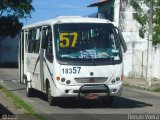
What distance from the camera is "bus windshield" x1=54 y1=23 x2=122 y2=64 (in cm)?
1589

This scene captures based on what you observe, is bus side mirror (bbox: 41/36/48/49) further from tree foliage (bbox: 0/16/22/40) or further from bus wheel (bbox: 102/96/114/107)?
tree foliage (bbox: 0/16/22/40)

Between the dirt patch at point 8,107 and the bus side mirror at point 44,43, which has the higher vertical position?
the bus side mirror at point 44,43

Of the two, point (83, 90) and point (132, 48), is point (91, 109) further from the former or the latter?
point (132, 48)

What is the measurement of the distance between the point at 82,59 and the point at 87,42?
2.16ft

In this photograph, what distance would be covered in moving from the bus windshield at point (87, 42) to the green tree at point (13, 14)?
46.1m

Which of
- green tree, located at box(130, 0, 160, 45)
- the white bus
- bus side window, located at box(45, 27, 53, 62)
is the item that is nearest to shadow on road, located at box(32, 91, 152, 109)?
the white bus

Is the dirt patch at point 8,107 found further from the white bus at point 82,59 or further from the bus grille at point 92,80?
the bus grille at point 92,80

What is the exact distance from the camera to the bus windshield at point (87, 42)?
626 inches

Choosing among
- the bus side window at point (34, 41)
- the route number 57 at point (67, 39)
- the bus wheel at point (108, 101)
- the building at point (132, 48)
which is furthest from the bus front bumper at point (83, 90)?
the building at point (132, 48)

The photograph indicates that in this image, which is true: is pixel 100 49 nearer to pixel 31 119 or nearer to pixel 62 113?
pixel 62 113

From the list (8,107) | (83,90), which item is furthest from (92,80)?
(8,107)

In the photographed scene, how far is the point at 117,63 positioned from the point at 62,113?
248 centimetres

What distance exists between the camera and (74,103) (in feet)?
58.4

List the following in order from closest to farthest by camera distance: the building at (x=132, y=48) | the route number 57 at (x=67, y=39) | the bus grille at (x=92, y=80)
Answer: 1. the bus grille at (x=92, y=80)
2. the route number 57 at (x=67, y=39)
3. the building at (x=132, y=48)
